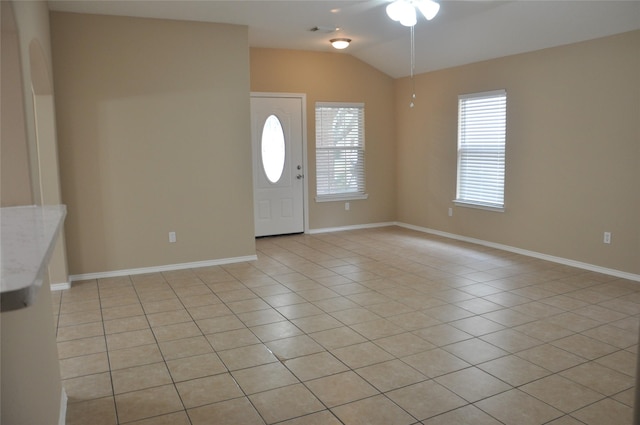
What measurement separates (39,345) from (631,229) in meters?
4.93

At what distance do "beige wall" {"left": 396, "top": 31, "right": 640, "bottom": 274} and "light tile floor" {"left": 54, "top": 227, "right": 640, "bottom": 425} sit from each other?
453 mm

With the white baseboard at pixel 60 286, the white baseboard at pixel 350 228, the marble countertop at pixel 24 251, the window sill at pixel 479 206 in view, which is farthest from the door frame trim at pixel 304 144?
the marble countertop at pixel 24 251

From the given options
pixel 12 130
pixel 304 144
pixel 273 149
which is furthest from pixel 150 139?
pixel 12 130

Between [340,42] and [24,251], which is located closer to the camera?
[24,251]

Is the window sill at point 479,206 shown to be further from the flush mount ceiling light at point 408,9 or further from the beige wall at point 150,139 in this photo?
the beige wall at point 150,139

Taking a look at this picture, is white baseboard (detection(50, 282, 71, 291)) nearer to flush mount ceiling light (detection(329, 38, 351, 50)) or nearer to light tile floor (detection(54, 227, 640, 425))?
light tile floor (detection(54, 227, 640, 425))

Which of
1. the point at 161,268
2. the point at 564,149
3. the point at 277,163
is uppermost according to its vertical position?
the point at 564,149

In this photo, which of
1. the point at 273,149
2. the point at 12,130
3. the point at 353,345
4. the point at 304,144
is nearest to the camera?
the point at 12,130

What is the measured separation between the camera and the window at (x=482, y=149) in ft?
20.0

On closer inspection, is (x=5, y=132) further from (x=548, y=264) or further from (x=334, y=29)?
(x=548, y=264)

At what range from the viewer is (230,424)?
8.16 feet

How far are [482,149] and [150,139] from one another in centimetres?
396

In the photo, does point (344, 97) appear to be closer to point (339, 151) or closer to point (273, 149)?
point (339, 151)

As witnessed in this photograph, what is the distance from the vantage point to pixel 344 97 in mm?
7449
